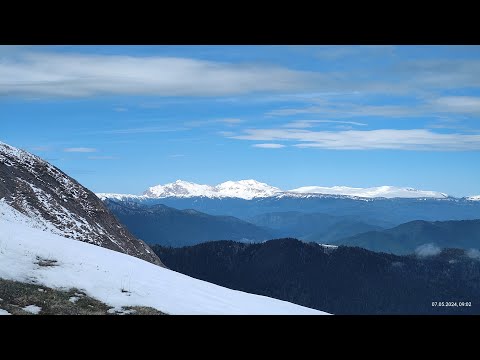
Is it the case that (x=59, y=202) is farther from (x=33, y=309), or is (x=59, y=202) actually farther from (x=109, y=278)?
(x=33, y=309)

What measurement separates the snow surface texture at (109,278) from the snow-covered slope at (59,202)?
52601 mm

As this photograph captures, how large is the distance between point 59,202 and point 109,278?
78.3 metres

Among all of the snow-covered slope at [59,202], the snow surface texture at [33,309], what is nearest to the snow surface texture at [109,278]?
the snow surface texture at [33,309]

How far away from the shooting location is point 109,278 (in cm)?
1988

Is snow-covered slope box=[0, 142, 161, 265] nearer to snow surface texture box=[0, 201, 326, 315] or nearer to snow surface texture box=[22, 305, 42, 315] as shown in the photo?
snow surface texture box=[0, 201, 326, 315]

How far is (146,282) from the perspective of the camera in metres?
21.2

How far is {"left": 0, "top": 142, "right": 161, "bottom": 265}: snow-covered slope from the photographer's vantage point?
80.5m

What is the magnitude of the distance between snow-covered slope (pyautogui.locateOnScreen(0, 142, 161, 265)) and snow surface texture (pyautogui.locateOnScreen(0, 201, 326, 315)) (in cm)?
5260

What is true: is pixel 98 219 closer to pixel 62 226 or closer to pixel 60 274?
pixel 62 226

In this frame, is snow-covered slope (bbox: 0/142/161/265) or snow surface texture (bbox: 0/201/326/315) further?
snow-covered slope (bbox: 0/142/161/265)

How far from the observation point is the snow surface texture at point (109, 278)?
18.1 metres

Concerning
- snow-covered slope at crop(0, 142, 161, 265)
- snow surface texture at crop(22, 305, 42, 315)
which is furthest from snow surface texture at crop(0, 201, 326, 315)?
snow-covered slope at crop(0, 142, 161, 265)
